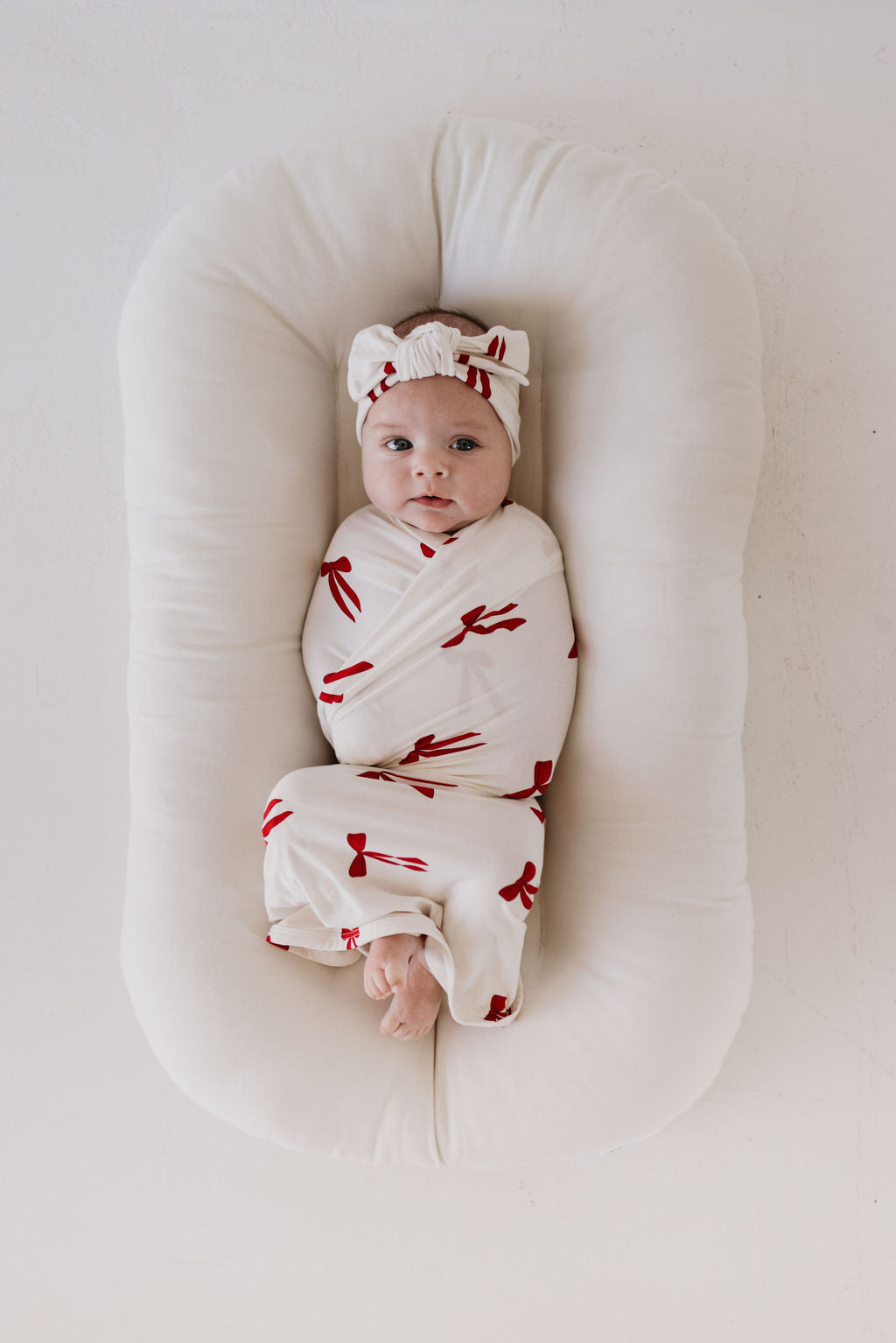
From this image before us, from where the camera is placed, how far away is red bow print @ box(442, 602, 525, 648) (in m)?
1.23

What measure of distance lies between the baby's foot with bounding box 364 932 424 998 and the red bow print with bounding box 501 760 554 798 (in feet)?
0.74

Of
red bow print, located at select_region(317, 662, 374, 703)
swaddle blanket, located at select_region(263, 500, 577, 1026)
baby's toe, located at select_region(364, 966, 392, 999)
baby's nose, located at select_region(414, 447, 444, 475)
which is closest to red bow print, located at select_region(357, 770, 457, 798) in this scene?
swaddle blanket, located at select_region(263, 500, 577, 1026)

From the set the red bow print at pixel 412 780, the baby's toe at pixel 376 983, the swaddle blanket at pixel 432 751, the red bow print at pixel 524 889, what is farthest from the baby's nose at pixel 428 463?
the baby's toe at pixel 376 983

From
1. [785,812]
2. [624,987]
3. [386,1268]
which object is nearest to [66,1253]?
[386,1268]

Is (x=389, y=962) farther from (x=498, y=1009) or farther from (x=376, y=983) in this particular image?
(x=498, y=1009)

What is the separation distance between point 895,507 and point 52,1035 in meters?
1.47

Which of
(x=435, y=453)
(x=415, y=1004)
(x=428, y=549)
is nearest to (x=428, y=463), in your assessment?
(x=435, y=453)

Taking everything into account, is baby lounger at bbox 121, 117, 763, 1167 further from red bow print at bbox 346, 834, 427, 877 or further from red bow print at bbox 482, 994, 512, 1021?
red bow print at bbox 346, 834, 427, 877

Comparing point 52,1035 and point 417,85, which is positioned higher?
point 417,85

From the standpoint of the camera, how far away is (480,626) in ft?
4.06

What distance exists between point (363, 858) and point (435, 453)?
19.4 inches

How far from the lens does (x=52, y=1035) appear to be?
4.85ft

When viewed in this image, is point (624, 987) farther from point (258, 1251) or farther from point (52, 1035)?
point (52, 1035)

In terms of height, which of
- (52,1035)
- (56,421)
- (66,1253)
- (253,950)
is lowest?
(66,1253)
